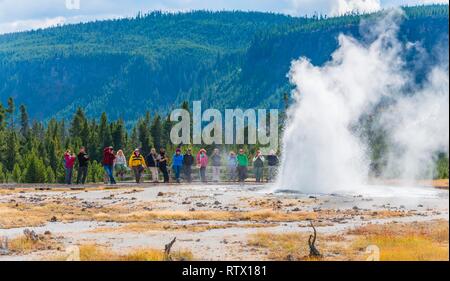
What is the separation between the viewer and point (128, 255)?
15.1 meters

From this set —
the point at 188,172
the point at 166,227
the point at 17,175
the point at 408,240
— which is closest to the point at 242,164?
the point at 188,172

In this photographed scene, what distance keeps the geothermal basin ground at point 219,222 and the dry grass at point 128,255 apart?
Result: 0.07 ft

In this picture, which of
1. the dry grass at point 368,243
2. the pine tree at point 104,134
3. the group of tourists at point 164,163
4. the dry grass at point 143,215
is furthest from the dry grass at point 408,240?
the pine tree at point 104,134

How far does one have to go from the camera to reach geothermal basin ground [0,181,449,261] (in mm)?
16172

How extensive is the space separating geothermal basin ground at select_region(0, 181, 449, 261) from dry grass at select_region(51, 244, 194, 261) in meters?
0.02

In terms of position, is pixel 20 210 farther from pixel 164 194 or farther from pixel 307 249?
pixel 307 249

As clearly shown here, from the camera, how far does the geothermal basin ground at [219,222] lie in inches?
637

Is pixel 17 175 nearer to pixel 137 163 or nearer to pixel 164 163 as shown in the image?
pixel 137 163

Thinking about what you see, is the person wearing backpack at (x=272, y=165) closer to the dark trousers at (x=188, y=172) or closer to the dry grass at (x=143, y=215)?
the dark trousers at (x=188, y=172)

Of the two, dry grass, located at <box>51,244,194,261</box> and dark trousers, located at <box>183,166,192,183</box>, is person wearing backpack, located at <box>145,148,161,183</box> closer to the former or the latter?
dark trousers, located at <box>183,166,192,183</box>

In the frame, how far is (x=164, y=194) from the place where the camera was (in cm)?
2977

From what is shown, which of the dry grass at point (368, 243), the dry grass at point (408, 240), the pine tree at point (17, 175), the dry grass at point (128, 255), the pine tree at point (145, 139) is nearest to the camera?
the dry grass at point (408, 240)

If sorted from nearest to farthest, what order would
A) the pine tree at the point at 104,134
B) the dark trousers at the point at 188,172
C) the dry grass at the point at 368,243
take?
the dry grass at the point at 368,243 → the dark trousers at the point at 188,172 → the pine tree at the point at 104,134

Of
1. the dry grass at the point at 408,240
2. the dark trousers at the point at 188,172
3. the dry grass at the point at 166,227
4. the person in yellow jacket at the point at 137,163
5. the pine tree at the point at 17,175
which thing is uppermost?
the person in yellow jacket at the point at 137,163
